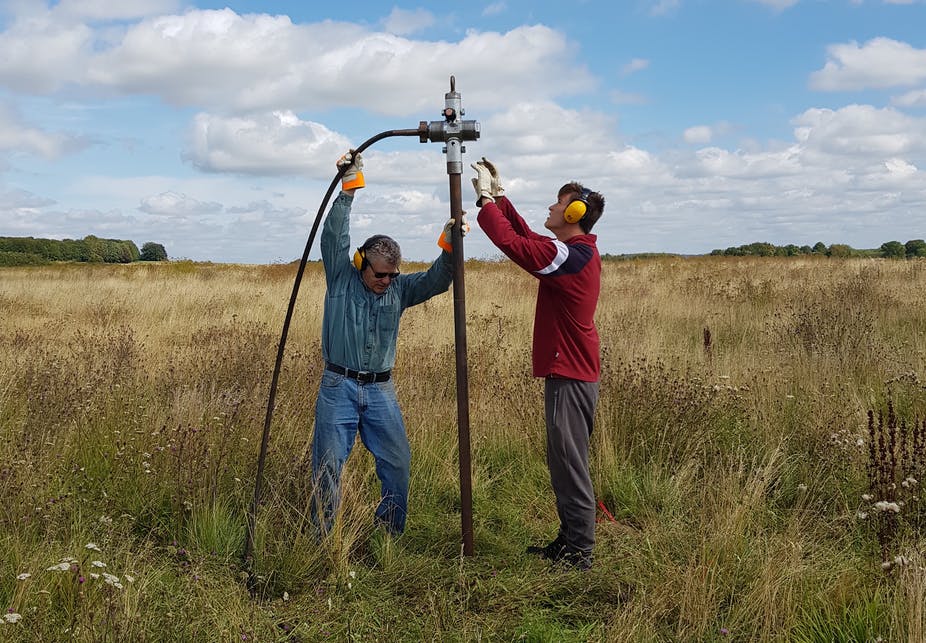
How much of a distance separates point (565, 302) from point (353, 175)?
1.41 m

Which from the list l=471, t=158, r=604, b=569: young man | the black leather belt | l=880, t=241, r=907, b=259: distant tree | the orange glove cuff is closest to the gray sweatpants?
l=471, t=158, r=604, b=569: young man

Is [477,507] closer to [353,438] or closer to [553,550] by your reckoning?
[553,550]

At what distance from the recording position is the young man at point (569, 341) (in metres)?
3.90

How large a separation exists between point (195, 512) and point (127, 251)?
4890 centimetres

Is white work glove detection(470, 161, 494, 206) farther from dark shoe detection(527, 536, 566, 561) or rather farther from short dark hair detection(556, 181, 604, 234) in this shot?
dark shoe detection(527, 536, 566, 561)

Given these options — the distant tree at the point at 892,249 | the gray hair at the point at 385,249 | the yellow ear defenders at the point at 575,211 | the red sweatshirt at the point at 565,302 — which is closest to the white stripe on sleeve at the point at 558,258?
the red sweatshirt at the point at 565,302

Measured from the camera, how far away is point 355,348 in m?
4.16

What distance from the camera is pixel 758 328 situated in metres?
10.8

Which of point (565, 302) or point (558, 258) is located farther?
point (565, 302)

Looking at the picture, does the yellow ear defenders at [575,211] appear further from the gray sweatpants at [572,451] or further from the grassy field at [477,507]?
the grassy field at [477,507]

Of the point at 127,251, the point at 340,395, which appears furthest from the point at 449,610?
the point at 127,251

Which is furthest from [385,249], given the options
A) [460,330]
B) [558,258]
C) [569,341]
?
[569,341]

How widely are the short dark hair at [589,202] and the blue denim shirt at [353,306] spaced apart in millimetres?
781

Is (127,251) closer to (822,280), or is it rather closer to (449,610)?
(822,280)
